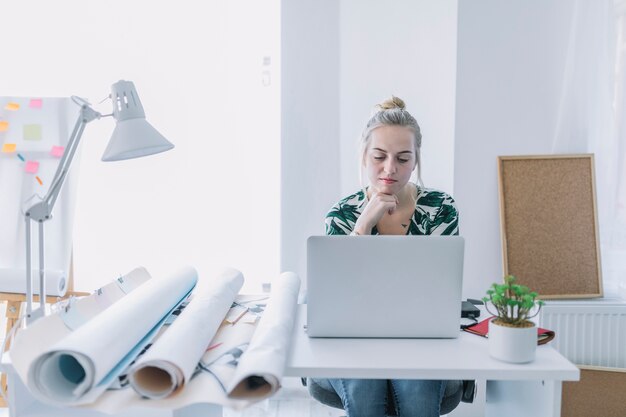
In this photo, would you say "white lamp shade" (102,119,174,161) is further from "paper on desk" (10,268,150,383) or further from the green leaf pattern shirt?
the green leaf pattern shirt

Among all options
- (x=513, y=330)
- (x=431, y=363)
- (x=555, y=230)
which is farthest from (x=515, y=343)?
(x=555, y=230)

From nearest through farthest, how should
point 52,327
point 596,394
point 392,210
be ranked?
point 52,327
point 392,210
point 596,394

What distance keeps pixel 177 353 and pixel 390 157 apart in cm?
105

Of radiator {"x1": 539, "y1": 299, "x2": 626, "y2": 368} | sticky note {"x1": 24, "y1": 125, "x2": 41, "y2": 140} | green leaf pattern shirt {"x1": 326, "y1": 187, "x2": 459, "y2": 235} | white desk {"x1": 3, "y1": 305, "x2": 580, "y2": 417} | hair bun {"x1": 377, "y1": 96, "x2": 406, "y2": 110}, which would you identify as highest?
hair bun {"x1": 377, "y1": 96, "x2": 406, "y2": 110}

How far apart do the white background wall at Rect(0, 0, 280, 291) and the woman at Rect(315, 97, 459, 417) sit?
83cm

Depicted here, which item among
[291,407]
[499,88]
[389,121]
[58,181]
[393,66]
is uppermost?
[393,66]

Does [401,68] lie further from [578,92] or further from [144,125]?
[144,125]

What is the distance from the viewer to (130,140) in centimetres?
137

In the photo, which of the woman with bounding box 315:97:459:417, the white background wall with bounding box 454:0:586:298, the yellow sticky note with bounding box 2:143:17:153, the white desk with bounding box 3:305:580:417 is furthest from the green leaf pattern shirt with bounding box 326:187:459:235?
the yellow sticky note with bounding box 2:143:17:153

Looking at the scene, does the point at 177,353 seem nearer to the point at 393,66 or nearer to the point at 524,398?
the point at 524,398

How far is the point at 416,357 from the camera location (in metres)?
1.15

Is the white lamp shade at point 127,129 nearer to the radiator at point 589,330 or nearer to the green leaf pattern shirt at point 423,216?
the green leaf pattern shirt at point 423,216

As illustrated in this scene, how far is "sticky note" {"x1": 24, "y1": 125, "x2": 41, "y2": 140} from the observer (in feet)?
8.38

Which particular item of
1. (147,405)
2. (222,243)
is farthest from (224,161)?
(147,405)
